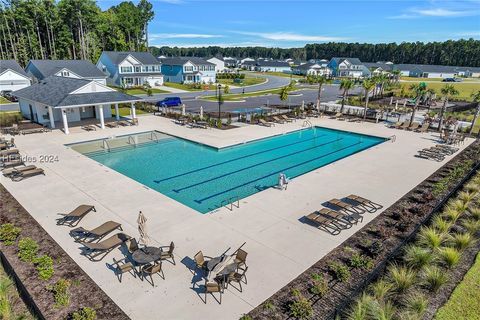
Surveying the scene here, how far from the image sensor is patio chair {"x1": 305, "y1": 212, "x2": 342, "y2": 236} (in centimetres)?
1311

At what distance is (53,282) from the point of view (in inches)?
384

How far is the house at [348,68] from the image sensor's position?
Answer: 11556 cm

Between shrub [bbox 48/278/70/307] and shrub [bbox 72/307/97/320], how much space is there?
754mm

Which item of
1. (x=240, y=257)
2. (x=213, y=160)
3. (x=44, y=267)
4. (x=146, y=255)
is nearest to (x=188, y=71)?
(x=213, y=160)

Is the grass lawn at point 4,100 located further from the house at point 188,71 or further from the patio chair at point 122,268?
the patio chair at point 122,268

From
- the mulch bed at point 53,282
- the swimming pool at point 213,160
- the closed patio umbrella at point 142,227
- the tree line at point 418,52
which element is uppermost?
the tree line at point 418,52

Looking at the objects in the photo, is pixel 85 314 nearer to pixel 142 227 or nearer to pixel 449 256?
pixel 142 227

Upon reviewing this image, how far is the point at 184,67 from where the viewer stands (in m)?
74.6

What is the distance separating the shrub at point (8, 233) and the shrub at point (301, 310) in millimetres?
10610

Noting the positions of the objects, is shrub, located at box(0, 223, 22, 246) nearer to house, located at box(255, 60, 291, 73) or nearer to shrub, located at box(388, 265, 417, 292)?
shrub, located at box(388, 265, 417, 292)

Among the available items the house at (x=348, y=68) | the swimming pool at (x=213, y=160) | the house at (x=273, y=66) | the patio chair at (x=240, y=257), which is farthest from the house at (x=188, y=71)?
the patio chair at (x=240, y=257)

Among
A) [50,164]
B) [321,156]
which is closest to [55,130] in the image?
[50,164]

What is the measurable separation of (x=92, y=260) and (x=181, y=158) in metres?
13.1

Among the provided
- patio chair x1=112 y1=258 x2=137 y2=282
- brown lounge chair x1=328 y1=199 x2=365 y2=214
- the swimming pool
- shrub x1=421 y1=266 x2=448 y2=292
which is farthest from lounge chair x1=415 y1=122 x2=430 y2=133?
patio chair x1=112 y1=258 x2=137 y2=282
